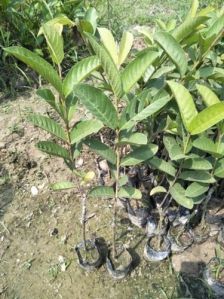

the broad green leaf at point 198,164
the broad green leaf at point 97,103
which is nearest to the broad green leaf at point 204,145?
the broad green leaf at point 198,164

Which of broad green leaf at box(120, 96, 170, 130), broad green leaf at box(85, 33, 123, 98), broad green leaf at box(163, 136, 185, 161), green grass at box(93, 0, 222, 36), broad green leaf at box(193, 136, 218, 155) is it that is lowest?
green grass at box(93, 0, 222, 36)

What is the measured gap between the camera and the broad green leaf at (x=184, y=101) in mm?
1418

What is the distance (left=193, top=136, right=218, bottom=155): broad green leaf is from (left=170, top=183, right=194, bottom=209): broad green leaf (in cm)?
26

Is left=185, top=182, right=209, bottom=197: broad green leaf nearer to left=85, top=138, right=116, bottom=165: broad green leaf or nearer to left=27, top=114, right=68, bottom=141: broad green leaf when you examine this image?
left=85, top=138, right=116, bottom=165: broad green leaf

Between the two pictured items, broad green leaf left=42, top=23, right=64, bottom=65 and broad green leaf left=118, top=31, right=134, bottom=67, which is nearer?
broad green leaf left=42, top=23, right=64, bottom=65

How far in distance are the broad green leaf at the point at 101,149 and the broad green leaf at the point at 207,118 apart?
0.34 metres

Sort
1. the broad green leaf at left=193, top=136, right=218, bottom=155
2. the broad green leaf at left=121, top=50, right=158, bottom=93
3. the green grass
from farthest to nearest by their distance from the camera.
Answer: the green grass < the broad green leaf at left=193, top=136, right=218, bottom=155 < the broad green leaf at left=121, top=50, right=158, bottom=93

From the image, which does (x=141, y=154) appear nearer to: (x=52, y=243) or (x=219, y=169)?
(x=219, y=169)

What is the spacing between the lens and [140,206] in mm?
2104

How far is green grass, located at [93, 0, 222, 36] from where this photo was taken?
3857 mm

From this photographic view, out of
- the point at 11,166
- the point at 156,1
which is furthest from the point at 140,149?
the point at 156,1

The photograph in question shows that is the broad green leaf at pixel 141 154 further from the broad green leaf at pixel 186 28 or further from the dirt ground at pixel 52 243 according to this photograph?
the dirt ground at pixel 52 243

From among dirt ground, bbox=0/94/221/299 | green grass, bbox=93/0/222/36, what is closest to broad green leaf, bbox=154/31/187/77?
dirt ground, bbox=0/94/221/299

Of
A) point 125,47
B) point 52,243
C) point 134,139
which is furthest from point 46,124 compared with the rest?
point 52,243
